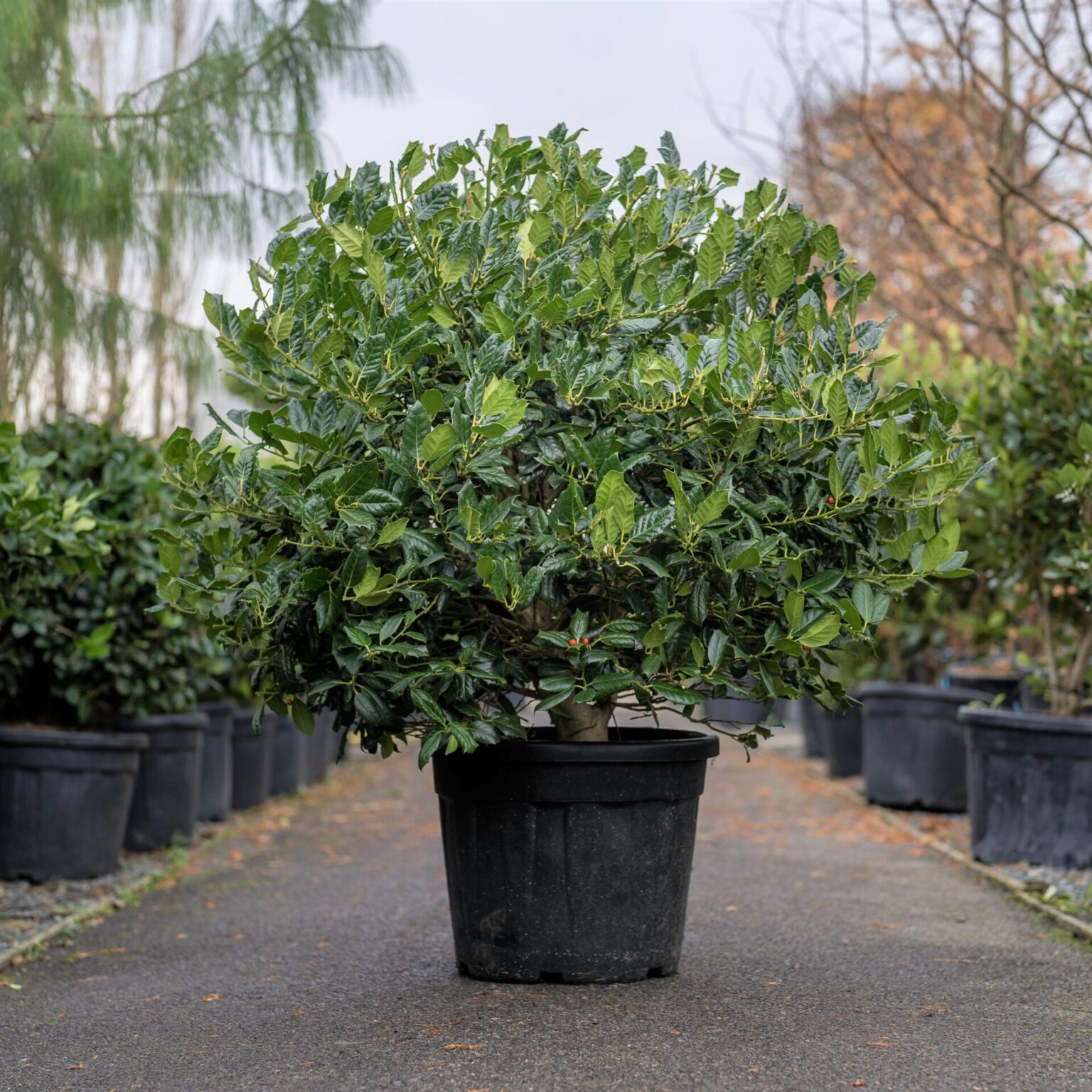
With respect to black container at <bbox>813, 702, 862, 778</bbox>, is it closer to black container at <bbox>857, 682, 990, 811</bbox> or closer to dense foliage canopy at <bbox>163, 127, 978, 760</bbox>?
black container at <bbox>857, 682, 990, 811</bbox>

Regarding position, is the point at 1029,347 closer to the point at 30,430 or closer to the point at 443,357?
the point at 443,357

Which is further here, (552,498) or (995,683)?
(995,683)

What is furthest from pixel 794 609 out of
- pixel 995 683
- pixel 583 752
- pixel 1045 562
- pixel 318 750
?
pixel 318 750

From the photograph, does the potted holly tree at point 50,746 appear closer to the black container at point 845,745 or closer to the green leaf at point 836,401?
the green leaf at point 836,401

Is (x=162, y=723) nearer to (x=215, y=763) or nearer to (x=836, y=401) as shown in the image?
(x=215, y=763)

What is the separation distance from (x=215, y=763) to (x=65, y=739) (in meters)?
2.13

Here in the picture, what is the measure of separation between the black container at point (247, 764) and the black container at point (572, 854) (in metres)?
4.72

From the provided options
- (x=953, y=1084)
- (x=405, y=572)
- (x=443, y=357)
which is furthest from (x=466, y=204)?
(x=953, y=1084)

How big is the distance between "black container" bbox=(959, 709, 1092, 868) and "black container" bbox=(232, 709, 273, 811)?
14.8 ft

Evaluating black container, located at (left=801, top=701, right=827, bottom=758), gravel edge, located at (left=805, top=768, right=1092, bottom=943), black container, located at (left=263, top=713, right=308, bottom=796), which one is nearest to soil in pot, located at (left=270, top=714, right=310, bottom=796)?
black container, located at (left=263, top=713, right=308, bottom=796)

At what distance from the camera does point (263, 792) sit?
8.78m

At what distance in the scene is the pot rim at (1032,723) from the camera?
5848 millimetres

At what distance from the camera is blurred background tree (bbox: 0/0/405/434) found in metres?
6.35

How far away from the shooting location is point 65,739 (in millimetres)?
5770
